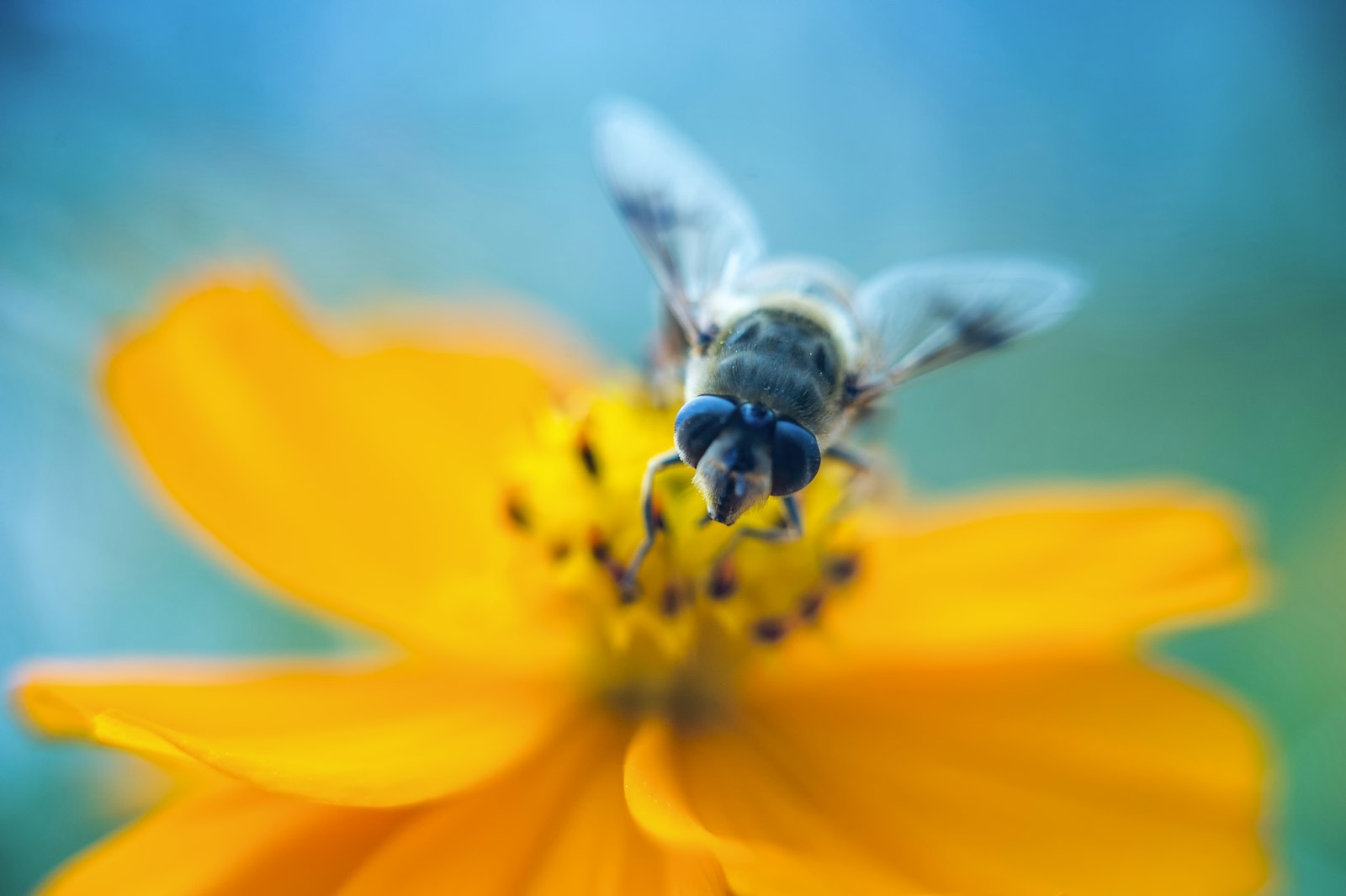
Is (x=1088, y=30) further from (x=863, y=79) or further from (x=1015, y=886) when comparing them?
(x=1015, y=886)

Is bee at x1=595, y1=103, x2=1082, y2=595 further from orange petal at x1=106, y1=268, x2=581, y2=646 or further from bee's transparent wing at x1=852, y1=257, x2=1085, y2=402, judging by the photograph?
orange petal at x1=106, y1=268, x2=581, y2=646

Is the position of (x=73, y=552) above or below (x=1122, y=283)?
below

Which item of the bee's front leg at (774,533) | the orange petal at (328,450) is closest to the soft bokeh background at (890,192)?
the orange petal at (328,450)

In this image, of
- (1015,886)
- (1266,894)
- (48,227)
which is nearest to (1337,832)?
(1266,894)

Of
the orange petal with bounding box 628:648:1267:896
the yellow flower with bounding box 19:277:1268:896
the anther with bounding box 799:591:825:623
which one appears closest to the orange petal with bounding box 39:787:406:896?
the yellow flower with bounding box 19:277:1268:896

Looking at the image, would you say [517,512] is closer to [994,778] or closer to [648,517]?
[648,517]

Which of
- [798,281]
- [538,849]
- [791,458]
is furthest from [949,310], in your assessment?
[538,849]
